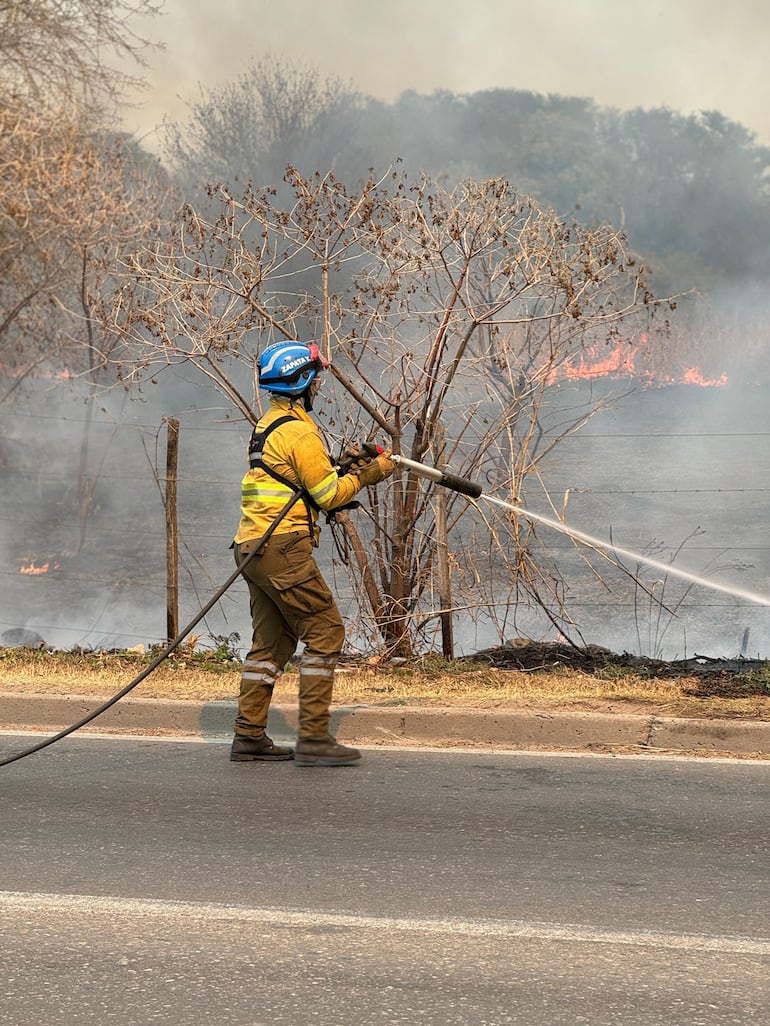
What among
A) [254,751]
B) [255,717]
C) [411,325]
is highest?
[411,325]

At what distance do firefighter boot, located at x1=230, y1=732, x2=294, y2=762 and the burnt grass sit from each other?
88.1 inches

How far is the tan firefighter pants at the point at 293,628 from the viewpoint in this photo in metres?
6.03

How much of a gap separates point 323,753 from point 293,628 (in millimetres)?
596

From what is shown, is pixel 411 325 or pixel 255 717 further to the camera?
pixel 411 325

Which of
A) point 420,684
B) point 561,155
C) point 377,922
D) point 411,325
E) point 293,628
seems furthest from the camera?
point 561,155

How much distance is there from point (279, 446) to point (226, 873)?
212 centimetres

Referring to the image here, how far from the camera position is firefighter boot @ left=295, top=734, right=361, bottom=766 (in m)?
6.02

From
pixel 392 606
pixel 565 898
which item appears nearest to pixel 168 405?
pixel 392 606

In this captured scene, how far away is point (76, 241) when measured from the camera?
67.7 ft

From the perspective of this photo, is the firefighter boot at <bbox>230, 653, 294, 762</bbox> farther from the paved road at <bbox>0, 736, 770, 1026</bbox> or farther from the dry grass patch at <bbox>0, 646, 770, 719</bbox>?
the dry grass patch at <bbox>0, 646, 770, 719</bbox>

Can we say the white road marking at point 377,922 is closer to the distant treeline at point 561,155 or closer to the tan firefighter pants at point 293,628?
the tan firefighter pants at point 293,628

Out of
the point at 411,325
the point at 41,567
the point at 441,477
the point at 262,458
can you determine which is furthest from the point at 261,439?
the point at 41,567

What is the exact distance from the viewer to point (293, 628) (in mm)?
6281

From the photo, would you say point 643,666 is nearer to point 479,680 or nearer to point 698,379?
point 479,680
